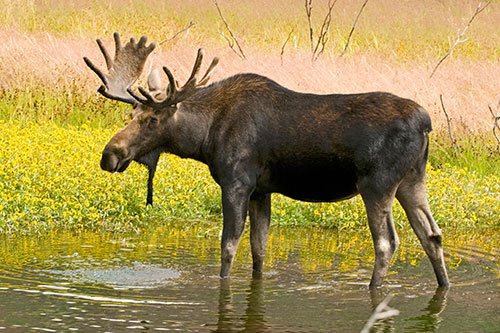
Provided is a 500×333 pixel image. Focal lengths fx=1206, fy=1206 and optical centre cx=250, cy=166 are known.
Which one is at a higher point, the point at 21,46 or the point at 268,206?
the point at 21,46

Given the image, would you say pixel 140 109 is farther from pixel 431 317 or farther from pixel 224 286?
pixel 431 317

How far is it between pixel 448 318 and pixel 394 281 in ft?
4.00

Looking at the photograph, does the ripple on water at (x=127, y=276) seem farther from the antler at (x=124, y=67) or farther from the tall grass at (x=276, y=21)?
the tall grass at (x=276, y=21)

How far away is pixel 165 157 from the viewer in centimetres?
1480

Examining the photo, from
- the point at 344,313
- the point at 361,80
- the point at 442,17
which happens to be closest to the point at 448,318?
the point at 344,313

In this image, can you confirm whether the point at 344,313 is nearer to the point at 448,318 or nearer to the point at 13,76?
the point at 448,318

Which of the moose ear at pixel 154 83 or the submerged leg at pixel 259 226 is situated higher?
the moose ear at pixel 154 83

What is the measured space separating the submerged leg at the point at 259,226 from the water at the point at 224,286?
0.52 ft

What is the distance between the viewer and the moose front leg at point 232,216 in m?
9.27

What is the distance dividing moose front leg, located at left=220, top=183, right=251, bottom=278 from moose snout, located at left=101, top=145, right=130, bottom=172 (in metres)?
0.84

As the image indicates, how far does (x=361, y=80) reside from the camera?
18.6 meters

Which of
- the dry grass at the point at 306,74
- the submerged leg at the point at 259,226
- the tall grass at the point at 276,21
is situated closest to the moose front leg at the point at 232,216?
the submerged leg at the point at 259,226

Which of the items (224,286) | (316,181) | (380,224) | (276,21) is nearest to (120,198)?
(224,286)

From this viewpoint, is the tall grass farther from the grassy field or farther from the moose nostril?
the moose nostril
